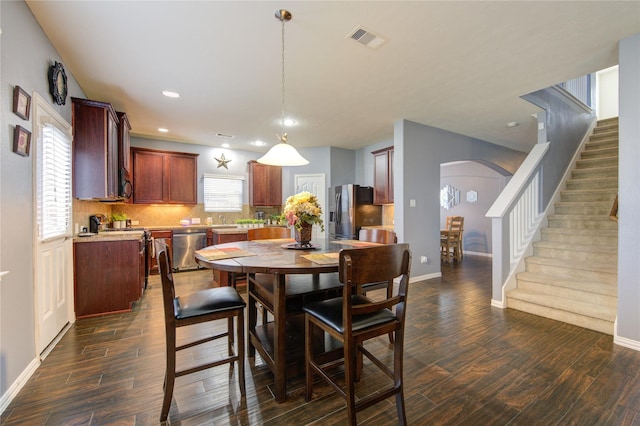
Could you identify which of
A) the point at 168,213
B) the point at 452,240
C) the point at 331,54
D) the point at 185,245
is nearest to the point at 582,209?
the point at 452,240

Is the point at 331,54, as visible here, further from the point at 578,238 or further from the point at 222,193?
the point at 222,193

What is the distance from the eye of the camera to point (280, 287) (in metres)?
1.68

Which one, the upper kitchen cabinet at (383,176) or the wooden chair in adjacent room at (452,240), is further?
the wooden chair in adjacent room at (452,240)

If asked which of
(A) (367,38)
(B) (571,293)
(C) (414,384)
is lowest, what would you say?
(C) (414,384)

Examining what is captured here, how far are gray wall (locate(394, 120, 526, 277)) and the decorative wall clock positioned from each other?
420 cm

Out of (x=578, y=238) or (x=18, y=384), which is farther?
(x=578, y=238)

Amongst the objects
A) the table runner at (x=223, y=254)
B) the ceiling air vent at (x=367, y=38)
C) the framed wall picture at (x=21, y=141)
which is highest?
the ceiling air vent at (x=367, y=38)

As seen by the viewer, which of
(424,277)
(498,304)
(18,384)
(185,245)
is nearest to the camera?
(18,384)

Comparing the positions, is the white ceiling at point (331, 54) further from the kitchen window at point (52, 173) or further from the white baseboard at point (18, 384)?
the white baseboard at point (18, 384)

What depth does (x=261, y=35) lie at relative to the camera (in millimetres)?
2320

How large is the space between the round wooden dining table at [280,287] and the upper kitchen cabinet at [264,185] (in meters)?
4.23

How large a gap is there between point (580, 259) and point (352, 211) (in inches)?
134

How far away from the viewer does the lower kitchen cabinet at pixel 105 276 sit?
9.76 ft

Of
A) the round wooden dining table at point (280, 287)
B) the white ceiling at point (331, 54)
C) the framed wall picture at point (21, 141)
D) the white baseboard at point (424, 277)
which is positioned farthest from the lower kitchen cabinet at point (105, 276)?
the white baseboard at point (424, 277)
